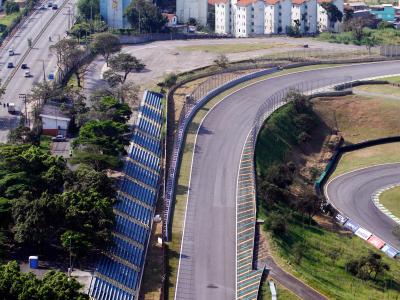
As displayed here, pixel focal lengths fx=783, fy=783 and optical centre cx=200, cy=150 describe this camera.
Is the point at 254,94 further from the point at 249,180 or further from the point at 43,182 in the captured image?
the point at 43,182

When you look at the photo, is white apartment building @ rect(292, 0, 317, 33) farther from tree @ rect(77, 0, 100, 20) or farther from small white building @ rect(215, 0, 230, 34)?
tree @ rect(77, 0, 100, 20)

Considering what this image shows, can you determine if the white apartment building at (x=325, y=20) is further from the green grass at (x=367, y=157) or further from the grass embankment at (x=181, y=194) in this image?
the green grass at (x=367, y=157)

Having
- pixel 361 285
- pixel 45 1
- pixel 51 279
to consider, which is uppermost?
pixel 45 1

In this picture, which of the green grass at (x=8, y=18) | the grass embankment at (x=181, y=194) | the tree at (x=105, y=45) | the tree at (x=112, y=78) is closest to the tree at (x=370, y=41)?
the grass embankment at (x=181, y=194)

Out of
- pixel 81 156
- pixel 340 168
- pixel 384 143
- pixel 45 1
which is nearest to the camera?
pixel 81 156

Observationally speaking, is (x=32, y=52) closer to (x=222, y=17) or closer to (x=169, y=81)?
(x=169, y=81)

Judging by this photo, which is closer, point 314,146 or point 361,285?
point 361,285

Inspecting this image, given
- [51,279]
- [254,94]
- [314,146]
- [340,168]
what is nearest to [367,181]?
[340,168]

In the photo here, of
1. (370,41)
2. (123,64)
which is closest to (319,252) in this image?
(123,64)
